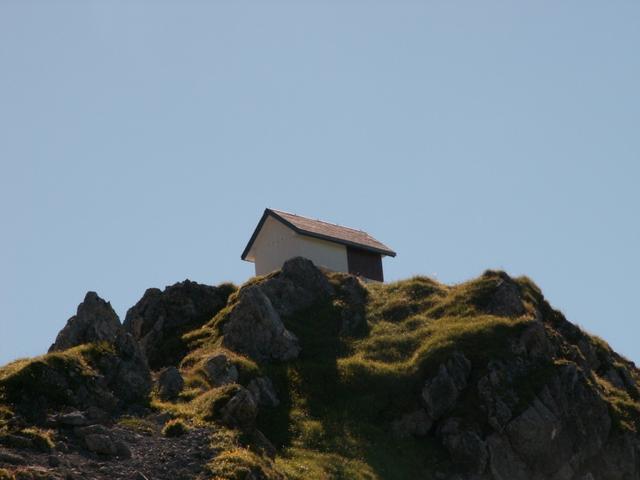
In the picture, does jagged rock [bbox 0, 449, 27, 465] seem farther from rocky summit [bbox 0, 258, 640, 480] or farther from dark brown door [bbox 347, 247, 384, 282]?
dark brown door [bbox 347, 247, 384, 282]

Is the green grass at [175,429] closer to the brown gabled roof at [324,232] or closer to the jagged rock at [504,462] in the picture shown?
the jagged rock at [504,462]

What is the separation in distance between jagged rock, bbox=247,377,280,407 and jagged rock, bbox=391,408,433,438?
5.76 metres

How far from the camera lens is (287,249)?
74250 millimetres

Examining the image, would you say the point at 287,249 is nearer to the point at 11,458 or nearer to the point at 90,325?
the point at 90,325

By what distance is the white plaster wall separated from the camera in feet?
242

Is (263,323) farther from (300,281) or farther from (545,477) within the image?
(545,477)

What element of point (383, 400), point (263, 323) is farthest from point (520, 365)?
point (263, 323)

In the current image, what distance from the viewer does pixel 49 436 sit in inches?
1527

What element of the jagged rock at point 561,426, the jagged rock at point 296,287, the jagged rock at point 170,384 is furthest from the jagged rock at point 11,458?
the jagged rock at point 296,287

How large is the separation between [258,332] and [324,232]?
19854mm

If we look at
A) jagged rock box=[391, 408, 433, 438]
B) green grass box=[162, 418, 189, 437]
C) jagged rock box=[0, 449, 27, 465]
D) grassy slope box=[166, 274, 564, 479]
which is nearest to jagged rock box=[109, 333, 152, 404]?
grassy slope box=[166, 274, 564, 479]

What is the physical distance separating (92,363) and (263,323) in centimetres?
1270

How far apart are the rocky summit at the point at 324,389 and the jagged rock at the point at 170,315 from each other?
11cm

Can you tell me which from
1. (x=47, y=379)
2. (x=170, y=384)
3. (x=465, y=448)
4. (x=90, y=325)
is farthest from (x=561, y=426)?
(x=47, y=379)
